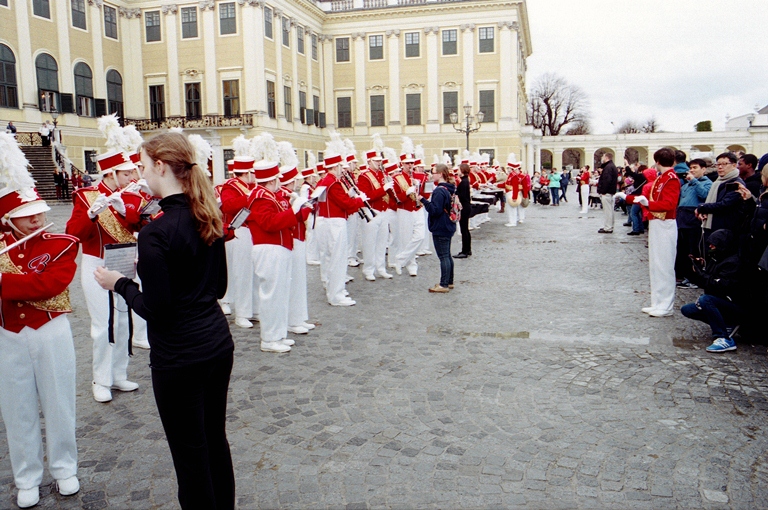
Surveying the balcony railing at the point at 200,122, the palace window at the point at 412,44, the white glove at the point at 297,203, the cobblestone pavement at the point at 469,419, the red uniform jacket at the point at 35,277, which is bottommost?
the cobblestone pavement at the point at 469,419

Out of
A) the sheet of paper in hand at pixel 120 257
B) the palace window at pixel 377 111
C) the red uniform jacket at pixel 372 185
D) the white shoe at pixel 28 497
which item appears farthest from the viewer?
the palace window at pixel 377 111

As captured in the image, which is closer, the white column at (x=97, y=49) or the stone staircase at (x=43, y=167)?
the stone staircase at (x=43, y=167)

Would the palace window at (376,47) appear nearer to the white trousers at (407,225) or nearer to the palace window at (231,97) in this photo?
the palace window at (231,97)

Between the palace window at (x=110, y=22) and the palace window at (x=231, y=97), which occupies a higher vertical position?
the palace window at (x=110, y=22)

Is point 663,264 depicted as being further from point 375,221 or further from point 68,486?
point 68,486

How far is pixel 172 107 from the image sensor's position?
143 ft

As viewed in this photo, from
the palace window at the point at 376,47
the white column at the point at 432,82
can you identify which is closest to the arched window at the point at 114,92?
the palace window at the point at 376,47

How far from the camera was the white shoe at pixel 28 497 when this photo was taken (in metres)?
3.78

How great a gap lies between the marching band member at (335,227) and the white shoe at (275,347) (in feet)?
7.89

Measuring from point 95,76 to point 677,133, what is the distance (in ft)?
195

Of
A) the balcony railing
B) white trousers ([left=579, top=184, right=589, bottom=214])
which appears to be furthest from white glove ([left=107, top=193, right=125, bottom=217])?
the balcony railing

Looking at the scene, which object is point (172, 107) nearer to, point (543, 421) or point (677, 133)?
point (543, 421)

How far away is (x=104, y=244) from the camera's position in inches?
219

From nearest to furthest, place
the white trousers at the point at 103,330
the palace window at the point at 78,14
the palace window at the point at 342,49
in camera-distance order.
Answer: the white trousers at the point at 103,330 → the palace window at the point at 78,14 → the palace window at the point at 342,49
